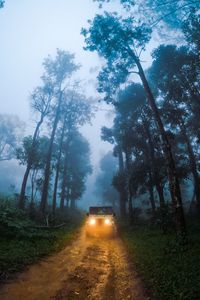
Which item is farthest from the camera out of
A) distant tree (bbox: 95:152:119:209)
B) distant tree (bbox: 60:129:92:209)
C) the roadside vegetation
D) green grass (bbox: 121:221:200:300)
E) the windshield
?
distant tree (bbox: 95:152:119:209)

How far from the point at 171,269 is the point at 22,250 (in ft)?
19.5

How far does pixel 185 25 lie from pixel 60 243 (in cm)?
1668

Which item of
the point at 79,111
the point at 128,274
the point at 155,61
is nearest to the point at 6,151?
the point at 79,111

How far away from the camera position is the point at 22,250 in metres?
9.77

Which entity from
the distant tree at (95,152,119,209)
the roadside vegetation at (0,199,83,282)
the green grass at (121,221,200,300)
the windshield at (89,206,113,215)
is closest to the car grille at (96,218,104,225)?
the windshield at (89,206,113,215)

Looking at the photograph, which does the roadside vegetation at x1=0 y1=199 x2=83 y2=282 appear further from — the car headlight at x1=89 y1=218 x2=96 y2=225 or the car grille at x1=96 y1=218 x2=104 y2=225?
the car grille at x1=96 y1=218 x2=104 y2=225

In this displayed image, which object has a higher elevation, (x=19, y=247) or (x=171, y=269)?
(x=19, y=247)

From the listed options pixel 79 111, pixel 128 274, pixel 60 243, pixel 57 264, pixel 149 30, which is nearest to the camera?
pixel 128 274

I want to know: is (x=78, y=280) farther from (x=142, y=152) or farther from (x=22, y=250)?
(x=142, y=152)

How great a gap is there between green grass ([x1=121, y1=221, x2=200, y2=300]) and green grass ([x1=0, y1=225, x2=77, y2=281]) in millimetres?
4045

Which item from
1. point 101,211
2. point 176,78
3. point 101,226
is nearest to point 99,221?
point 101,226

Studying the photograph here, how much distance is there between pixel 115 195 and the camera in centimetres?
4916

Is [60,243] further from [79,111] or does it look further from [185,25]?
[79,111]

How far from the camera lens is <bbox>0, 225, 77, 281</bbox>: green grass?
7727 mm
